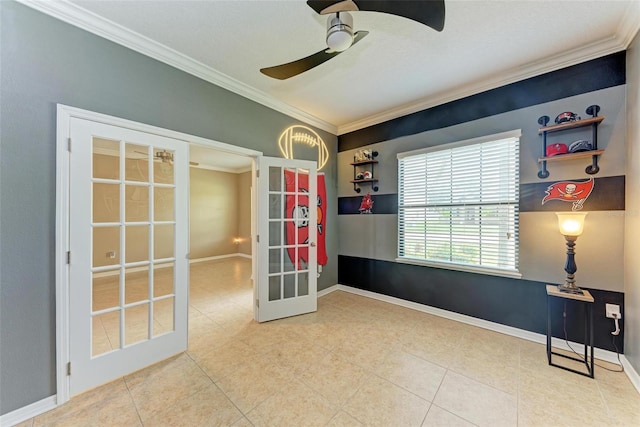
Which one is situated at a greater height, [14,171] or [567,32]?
→ [567,32]

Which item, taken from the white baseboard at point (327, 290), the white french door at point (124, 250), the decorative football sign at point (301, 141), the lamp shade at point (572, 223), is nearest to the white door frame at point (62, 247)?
the white french door at point (124, 250)

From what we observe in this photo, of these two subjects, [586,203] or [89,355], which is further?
[586,203]

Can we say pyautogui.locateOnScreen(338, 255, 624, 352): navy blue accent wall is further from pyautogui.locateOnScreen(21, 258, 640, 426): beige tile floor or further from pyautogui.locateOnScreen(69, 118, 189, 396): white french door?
pyautogui.locateOnScreen(69, 118, 189, 396): white french door

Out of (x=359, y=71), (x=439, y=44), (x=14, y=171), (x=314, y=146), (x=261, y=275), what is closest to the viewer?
(x=14, y=171)

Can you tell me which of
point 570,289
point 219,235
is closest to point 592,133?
point 570,289

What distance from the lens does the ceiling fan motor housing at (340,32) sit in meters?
1.35

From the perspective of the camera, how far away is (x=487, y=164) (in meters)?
2.71

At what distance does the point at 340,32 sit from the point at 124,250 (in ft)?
7.68

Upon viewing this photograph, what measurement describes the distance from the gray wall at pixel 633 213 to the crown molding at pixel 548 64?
11 cm

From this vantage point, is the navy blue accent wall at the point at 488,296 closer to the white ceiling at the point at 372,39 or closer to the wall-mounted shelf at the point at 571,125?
the wall-mounted shelf at the point at 571,125

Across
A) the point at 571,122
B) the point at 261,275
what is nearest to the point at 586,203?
the point at 571,122

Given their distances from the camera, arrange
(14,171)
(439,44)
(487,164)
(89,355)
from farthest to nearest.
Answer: (487,164) → (439,44) → (89,355) → (14,171)

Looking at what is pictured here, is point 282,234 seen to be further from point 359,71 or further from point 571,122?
point 571,122

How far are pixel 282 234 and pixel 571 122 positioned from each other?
3213 millimetres
